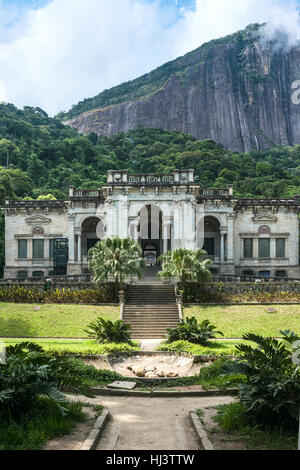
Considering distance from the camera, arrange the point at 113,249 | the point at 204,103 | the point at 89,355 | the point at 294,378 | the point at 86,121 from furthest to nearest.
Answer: the point at 86,121
the point at 204,103
the point at 113,249
the point at 89,355
the point at 294,378

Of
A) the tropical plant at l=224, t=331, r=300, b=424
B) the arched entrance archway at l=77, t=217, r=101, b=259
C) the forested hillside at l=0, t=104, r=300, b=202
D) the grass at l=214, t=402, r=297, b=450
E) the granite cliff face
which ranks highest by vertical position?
the granite cliff face

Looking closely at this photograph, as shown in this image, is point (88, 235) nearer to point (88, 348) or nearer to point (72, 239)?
point (72, 239)

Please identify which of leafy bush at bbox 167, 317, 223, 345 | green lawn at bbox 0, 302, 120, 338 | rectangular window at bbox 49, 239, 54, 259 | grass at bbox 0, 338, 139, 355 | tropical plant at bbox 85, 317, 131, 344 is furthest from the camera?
rectangular window at bbox 49, 239, 54, 259

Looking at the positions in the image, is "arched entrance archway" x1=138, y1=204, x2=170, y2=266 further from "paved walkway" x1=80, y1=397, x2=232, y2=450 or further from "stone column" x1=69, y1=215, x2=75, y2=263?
"paved walkway" x1=80, y1=397, x2=232, y2=450

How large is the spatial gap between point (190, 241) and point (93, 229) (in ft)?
40.6

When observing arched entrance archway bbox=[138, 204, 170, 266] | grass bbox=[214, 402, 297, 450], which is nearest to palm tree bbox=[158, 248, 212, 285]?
arched entrance archway bbox=[138, 204, 170, 266]

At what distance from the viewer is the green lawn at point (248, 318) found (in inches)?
901

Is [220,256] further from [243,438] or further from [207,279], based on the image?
[243,438]

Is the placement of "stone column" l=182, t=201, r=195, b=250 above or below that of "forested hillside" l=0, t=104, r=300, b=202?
below

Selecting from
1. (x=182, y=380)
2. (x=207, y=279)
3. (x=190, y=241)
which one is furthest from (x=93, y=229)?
(x=182, y=380)

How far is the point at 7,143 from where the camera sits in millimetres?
69250

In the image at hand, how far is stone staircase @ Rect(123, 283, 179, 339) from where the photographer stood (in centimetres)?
2356

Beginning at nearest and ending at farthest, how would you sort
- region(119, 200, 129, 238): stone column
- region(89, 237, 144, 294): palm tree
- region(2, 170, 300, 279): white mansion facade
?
region(89, 237, 144, 294): palm tree < region(119, 200, 129, 238): stone column < region(2, 170, 300, 279): white mansion facade

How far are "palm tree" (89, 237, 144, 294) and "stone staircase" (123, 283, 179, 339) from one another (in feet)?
5.13
